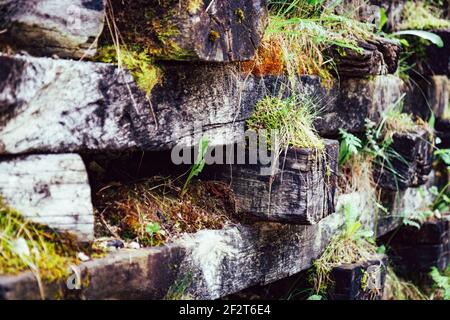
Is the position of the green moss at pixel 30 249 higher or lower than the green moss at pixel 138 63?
lower

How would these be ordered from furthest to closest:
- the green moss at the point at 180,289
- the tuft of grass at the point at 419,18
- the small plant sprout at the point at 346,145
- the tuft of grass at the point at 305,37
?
the tuft of grass at the point at 419,18 → the small plant sprout at the point at 346,145 → the tuft of grass at the point at 305,37 → the green moss at the point at 180,289

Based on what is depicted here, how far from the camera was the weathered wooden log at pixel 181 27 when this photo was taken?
7.22 ft

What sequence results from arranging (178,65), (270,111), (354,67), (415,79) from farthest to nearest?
(415,79), (354,67), (270,111), (178,65)

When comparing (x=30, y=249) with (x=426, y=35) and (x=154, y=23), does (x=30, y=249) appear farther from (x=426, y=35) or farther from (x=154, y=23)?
(x=426, y=35)

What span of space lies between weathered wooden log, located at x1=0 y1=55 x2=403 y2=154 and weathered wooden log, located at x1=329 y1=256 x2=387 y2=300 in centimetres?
111

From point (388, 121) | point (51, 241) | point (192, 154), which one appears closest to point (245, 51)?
point (192, 154)

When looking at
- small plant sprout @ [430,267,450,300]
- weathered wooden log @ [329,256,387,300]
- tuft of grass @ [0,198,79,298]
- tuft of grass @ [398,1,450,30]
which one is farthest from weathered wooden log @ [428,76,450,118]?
tuft of grass @ [0,198,79,298]

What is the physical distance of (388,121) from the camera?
4141 mm

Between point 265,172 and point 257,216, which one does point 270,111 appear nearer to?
point 265,172

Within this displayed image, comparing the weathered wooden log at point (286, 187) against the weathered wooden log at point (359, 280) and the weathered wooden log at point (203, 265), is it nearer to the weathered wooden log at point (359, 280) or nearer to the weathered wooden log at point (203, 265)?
the weathered wooden log at point (203, 265)

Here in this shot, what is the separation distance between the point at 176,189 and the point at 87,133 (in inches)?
29.5

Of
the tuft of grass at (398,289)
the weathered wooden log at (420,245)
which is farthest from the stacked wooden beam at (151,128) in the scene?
the weathered wooden log at (420,245)

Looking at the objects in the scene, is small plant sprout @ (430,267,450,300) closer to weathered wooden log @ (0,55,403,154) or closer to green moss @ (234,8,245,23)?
weathered wooden log @ (0,55,403,154)

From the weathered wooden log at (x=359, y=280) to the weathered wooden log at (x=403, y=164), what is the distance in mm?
566
